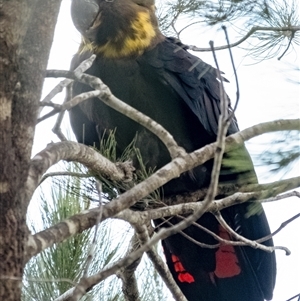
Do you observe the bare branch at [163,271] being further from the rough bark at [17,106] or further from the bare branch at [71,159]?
the rough bark at [17,106]

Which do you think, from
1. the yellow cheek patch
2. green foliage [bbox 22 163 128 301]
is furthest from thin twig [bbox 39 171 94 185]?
the yellow cheek patch

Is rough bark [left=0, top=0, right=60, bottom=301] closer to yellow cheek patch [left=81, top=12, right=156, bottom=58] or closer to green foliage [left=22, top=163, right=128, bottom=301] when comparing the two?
green foliage [left=22, top=163, right=128, bottom=301]

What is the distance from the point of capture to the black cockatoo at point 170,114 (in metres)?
2.11

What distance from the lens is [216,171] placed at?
1011 mm

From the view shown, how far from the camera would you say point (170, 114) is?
6.93 ft

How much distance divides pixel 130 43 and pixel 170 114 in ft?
1.01

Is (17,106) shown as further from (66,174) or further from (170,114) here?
(170,114)

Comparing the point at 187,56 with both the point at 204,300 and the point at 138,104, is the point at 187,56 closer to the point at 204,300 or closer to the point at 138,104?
the point at 138,104

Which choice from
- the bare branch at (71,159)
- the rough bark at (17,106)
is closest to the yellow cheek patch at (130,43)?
the bare branch at (71,159)

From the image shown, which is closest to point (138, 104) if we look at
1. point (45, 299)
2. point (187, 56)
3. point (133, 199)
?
point (187, 56)

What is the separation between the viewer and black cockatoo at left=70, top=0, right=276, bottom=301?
211 centimetres

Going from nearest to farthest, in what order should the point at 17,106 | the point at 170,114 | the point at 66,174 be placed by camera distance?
the point at 17,106, the point at 66,174, the point at 170,114

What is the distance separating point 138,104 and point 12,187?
102cm

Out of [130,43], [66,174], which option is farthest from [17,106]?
[130,43]
